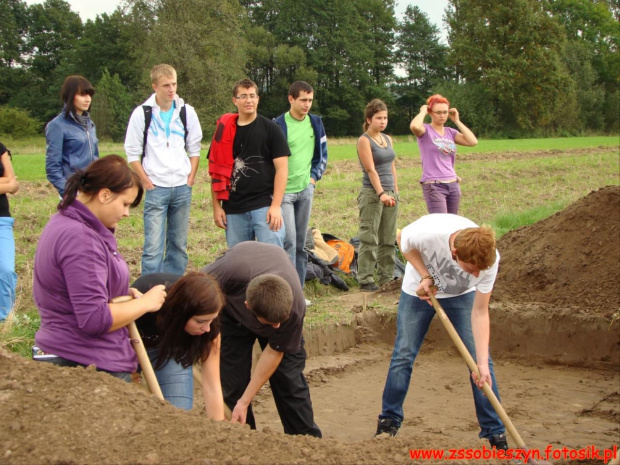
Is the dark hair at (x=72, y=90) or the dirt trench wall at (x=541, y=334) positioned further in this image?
the dirt trench wall at (x=541, y=334)

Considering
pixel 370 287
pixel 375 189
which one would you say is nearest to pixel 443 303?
pixel 375 189

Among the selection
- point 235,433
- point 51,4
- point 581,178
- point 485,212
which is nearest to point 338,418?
point 235,433

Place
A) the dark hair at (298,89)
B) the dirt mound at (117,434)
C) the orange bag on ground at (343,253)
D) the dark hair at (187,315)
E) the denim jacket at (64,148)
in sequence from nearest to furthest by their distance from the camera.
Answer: the dirt mound at (117,434) < the dark hair at (187,315) < the denim jacket at (64,148) < the dark hair at (298,89) < the orange bag on ground at (343,253)

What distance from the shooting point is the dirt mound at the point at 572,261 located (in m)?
7.67

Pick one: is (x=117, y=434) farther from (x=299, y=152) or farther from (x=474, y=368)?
(x=299, y=152)

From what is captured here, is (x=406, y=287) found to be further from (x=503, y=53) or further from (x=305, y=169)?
(x=503, y=53)

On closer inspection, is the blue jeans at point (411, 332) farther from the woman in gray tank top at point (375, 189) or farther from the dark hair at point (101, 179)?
the woman in gray tank top at point (375, 189)

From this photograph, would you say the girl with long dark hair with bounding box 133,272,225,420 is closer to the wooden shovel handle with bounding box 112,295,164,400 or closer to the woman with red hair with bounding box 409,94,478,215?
the wooden shovel handle with bounding box 112,295,164,400

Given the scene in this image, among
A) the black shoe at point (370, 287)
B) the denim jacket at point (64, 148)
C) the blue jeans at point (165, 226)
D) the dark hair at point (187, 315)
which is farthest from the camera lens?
the black shoe at point (370, 287)

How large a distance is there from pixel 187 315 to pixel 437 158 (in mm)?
4511

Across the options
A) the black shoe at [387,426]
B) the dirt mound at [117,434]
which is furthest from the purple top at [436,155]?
the dirt mound at [117,434]

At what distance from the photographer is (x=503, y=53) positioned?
52750 mm

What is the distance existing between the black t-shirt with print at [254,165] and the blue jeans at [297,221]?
1.30 feet

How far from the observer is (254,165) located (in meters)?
6.10
